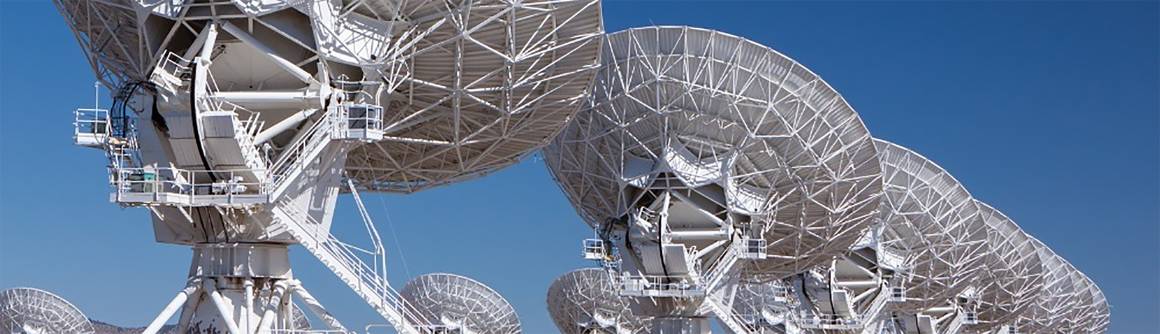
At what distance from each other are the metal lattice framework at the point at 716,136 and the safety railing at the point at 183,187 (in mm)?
18049

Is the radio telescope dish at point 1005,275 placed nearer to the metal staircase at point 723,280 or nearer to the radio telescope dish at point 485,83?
the metal staircase at point 723,280

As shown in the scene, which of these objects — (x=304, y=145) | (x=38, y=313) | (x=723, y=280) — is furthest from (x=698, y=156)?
(x=38, y=313)

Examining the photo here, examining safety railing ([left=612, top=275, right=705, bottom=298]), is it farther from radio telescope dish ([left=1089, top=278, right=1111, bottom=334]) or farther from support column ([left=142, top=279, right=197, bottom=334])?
radio telescope dish ([left=1089, top=278, right=1111, bottom=334])

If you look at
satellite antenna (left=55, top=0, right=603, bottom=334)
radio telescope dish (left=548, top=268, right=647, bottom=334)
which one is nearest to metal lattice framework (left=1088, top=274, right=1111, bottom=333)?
radio telescope dish (left=548, top=268, right=647, bottom=334)

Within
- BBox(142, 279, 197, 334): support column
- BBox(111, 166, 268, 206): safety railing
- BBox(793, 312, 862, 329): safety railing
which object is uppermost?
BBox(793, 312, 862, 329): safety railing

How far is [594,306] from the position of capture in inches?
2911

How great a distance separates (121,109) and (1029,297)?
6300 centimetres

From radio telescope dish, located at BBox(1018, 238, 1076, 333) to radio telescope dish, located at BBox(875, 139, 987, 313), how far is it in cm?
2028

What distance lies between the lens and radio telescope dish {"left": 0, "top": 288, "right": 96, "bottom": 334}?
7219 cm

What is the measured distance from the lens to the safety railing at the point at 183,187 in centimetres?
2550

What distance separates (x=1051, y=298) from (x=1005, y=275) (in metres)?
17.8

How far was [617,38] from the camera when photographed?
4238 cm

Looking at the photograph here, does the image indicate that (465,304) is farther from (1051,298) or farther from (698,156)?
(1051,298)

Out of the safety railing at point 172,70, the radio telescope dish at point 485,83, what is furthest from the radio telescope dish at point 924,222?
the safety railing at point 172,70
